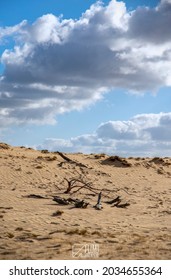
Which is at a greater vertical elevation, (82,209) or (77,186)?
(77,186)

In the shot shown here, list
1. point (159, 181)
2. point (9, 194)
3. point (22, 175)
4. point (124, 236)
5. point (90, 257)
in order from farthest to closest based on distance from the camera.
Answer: point (159, 181) → point (22, 175) → point (9, 194) → point (124, 236) → point (90, 257)

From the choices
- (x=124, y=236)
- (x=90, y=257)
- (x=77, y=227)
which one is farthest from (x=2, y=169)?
(x=90, y=257)

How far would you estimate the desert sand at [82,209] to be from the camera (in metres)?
10.6

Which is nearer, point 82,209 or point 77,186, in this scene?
point 82,209

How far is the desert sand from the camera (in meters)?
10.6

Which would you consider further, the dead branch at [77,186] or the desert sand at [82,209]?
the dead branch at [77,186]

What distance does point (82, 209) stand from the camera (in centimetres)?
1681

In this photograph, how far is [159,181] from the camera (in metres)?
29.2

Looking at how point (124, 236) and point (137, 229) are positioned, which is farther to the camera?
point (137, 229)

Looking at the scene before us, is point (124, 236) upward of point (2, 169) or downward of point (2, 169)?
downward

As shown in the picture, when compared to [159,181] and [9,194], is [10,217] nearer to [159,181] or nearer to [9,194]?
[9,194]

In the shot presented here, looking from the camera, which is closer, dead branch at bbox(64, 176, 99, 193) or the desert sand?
the desert sand
